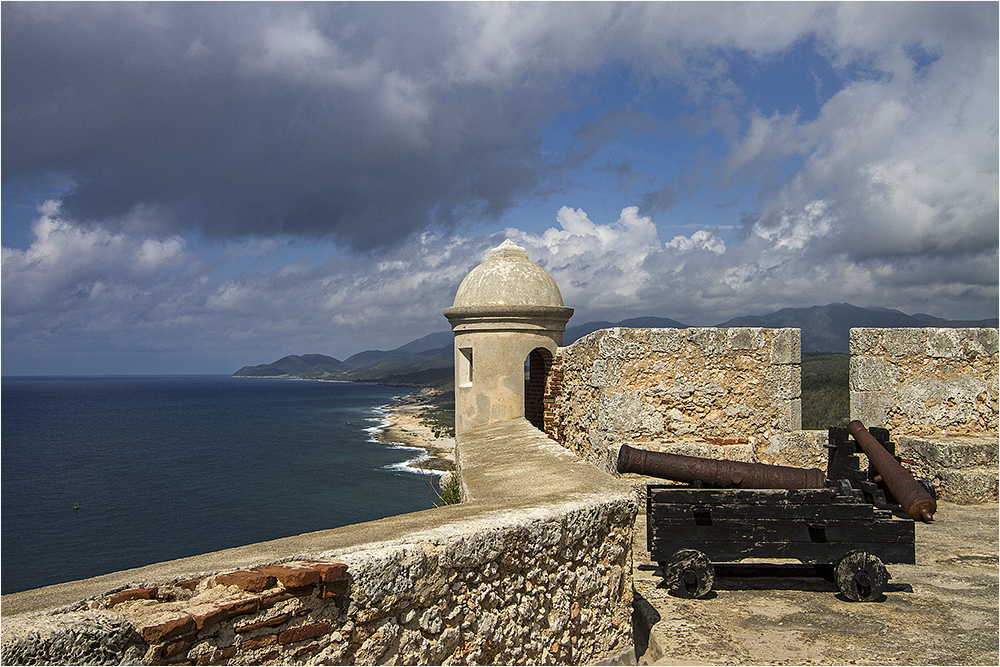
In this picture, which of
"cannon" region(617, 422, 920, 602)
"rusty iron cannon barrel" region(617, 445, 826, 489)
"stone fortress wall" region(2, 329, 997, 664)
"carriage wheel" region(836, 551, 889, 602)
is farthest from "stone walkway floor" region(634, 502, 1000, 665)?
"stone fortress wall" region(2, 329, 997, 664)

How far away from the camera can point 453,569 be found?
2230 millimetres

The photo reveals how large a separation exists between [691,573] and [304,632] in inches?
118

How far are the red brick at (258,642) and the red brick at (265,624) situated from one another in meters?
0.03

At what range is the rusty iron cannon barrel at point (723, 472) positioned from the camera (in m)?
4.37

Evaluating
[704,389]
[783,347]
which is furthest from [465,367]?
[783,347]

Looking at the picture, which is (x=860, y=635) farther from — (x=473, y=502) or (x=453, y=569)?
(x=453, y=569)

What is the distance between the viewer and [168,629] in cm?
169

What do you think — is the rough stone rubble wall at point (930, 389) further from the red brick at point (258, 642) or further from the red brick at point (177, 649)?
the red brick at point (177, 649)

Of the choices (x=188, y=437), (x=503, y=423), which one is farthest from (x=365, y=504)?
(x=188, y=437)

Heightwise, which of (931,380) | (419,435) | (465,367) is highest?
(465,367)

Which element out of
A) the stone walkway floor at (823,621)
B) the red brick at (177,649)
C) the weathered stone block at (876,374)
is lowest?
the stone walkway floor at (823,621)

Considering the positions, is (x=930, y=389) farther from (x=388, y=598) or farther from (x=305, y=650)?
(x=305, y=650)

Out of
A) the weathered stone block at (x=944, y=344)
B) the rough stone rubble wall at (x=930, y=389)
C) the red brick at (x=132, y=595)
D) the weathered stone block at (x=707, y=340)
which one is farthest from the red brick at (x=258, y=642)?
the weathered stone block at (x=944, y=344)

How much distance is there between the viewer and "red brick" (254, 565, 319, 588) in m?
1.90
